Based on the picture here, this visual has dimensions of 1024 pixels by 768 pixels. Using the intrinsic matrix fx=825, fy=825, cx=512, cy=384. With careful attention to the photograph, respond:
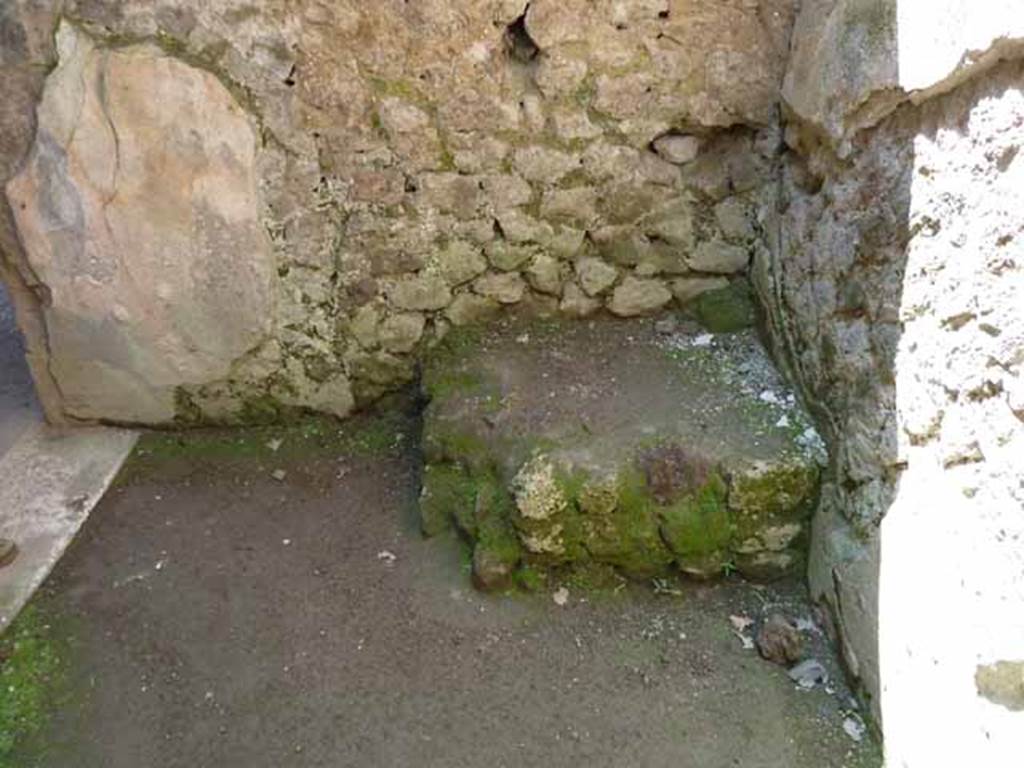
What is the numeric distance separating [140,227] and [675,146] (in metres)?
1.56

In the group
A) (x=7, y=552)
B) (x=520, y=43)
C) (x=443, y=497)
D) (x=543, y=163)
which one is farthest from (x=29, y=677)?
(x=520, y=43)

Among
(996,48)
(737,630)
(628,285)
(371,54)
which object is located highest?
(996,48)

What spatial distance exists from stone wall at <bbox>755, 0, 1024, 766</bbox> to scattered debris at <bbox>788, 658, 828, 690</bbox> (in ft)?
0.30

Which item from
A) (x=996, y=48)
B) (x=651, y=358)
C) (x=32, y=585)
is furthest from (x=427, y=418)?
(x=996, y=48)

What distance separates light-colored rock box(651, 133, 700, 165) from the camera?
7.77 ft

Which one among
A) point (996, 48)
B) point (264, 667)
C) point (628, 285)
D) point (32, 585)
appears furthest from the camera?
point (628, 285)

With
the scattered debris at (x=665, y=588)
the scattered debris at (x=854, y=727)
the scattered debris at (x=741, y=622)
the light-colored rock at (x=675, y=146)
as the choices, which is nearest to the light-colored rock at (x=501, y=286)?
the light-colored rock at (x=675, y=146)

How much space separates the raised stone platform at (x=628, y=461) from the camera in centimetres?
203

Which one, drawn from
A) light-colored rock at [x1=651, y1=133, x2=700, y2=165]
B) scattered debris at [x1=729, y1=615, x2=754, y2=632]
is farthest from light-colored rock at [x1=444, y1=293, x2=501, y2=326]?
scattered debris at [x1=729, y1=615, x2=754, y2=632]

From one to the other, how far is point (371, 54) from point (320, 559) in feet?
4.51

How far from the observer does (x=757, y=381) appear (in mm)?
2273

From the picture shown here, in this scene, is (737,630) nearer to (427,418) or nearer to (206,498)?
(427,418)

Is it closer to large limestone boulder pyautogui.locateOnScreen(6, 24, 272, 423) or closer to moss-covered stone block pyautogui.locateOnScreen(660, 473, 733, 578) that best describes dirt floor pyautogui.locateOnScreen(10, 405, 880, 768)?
moss-covered stone block pyautogui.locateOnScreen(660, 473, 733, 578)

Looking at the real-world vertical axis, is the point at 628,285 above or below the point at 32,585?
above
